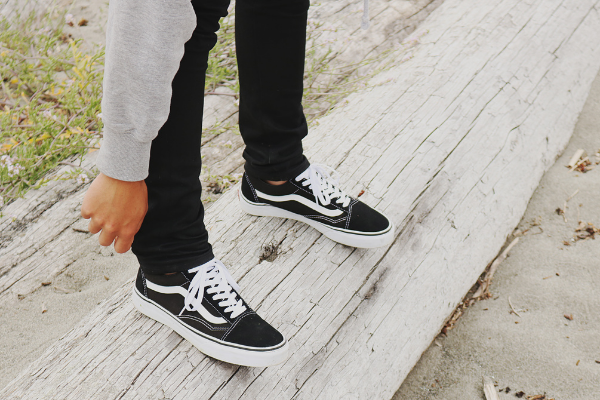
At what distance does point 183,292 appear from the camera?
1.38 m

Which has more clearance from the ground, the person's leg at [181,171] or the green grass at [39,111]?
the person's leg at [181,171]

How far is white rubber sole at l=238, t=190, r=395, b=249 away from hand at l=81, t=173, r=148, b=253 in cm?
64

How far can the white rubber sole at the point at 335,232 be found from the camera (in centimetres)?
162

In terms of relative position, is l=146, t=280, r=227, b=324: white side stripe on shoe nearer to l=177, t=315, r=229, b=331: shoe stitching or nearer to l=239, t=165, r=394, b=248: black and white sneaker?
l=177, t=315, r=229, b=331: shoe stitching

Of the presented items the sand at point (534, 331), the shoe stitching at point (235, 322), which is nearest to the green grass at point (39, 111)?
the shoe stitching at point (235, 322)

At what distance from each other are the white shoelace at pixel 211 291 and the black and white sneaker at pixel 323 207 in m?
0.41

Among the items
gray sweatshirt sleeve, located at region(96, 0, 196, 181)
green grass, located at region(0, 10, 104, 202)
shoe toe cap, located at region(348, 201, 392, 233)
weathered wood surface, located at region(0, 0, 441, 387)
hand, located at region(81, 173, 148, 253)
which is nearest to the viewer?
gray sweatshirt sleeve, located at region(96, 0, 196, 181)

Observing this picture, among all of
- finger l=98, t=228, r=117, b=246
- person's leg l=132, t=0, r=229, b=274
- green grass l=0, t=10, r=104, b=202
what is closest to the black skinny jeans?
person's leg l=132, t=0, r=229, b=274

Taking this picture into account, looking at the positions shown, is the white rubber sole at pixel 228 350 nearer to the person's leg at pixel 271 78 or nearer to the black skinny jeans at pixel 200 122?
the black skinny jeans at pixel 200 122

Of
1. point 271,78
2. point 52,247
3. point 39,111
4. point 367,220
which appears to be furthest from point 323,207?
point 39,111

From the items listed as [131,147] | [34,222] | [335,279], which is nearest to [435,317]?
[335,279]

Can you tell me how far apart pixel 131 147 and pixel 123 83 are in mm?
138

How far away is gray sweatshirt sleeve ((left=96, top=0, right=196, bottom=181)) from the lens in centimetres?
88

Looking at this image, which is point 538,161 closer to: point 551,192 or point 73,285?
point 551,192
